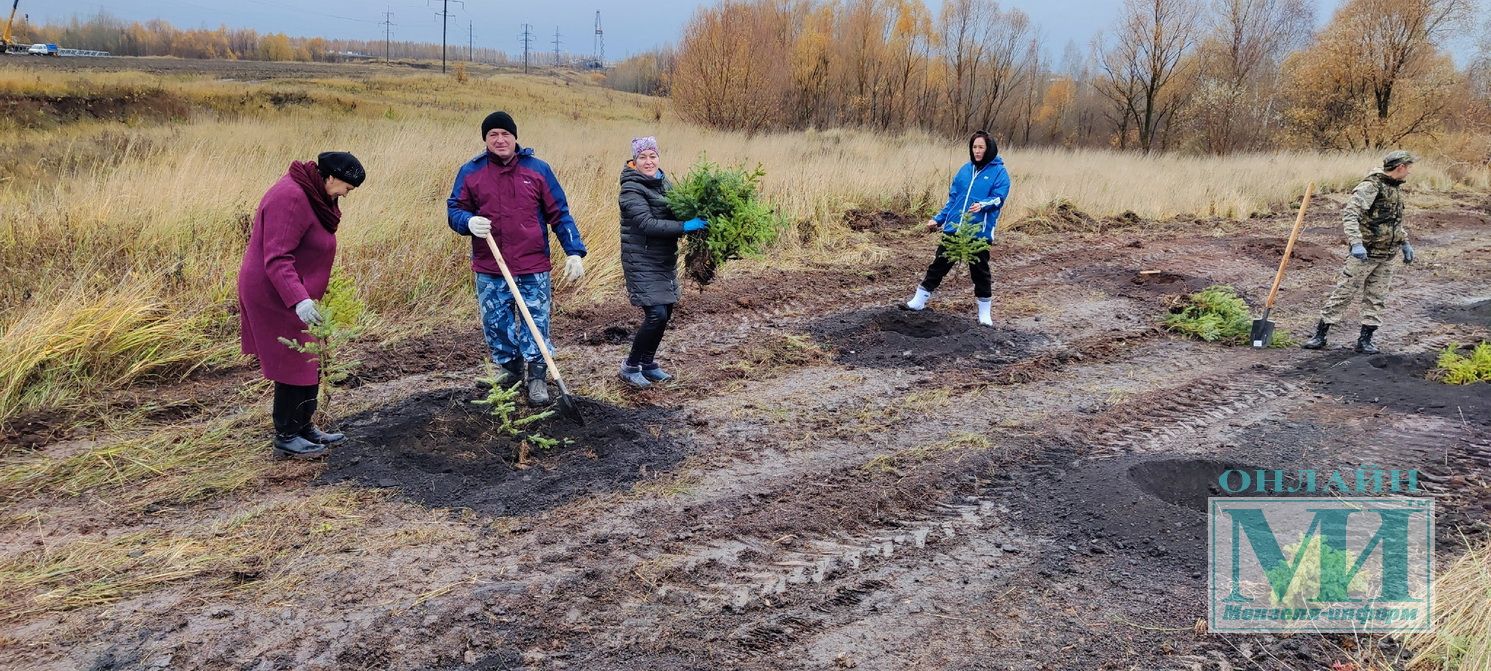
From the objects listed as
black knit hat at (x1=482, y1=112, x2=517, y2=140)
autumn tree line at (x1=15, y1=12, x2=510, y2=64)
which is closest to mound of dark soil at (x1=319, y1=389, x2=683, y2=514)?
black knit hat at (x1=482, y1=112, x2=517, y2=140)

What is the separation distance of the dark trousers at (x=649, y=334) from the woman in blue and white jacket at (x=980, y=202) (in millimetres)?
3179

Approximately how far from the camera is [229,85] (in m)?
31.4

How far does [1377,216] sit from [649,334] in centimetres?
678

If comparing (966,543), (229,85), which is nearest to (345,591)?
(966,543)

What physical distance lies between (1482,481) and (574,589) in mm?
5049

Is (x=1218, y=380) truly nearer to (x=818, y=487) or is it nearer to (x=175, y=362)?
(x=818, y=487)

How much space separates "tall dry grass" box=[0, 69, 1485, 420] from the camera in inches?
245

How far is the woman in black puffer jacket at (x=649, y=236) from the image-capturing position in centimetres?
545

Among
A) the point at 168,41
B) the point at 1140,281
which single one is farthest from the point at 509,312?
the point at 168,41

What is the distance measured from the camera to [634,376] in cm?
602

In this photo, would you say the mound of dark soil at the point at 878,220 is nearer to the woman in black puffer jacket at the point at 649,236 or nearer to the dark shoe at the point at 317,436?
the woman in black puffer jacket at the point at 649,236

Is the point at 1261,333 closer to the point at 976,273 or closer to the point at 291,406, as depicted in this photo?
the point at 976,273

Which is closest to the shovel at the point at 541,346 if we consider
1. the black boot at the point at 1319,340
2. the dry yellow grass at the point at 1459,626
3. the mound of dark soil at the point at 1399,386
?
the dry yellow grass at the point at 1459,626

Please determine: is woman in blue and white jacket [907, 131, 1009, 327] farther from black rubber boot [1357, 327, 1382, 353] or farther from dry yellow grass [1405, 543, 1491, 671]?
dry yellow grass [1405, 543, 1491, 671]
